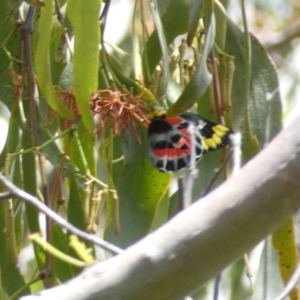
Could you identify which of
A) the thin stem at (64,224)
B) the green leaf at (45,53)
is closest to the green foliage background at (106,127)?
the green leaf at (45,53)

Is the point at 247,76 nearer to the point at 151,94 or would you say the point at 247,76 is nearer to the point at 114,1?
the point at 151,94

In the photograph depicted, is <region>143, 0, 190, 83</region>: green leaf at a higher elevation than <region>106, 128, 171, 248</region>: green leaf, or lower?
higher

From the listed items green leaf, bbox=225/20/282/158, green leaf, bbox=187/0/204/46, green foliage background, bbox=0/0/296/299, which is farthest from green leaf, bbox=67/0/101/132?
green leaf, bbox=225/20/282/158

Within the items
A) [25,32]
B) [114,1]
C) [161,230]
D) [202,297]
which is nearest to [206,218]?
[161,230]

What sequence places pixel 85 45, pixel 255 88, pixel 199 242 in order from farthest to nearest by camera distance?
pixel 255 88, pixel 85 45, pixel 199 242

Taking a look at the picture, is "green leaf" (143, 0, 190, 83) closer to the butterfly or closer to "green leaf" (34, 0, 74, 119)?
the butterfly

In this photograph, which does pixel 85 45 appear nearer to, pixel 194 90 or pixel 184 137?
pixel 194 90

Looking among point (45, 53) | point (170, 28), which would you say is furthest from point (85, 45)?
point (170, 28)
